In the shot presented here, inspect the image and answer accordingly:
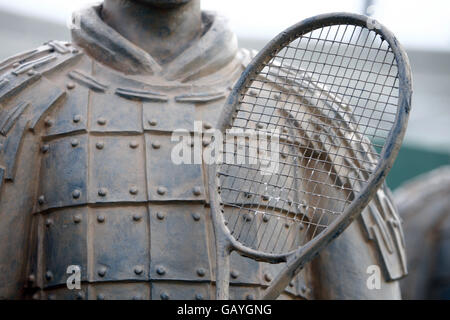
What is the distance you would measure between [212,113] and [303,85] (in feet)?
1.05

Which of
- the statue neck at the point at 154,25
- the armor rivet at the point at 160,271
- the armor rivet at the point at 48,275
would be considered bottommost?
the armor rivet at the point at 160,271

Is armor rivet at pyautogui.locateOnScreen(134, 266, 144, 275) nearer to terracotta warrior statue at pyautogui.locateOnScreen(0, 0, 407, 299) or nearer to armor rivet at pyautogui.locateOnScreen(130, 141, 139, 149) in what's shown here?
terracotta warrior statue at pyautogui.locateOnScreen(0, 0, 407, 299)

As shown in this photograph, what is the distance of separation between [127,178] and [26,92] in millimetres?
435

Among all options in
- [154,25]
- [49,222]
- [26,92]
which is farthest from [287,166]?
[26,92]

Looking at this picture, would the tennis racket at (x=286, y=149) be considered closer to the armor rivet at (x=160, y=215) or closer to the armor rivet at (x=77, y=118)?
the armor rivet at (x=160, y=215)

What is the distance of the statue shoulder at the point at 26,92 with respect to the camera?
2.47 metres

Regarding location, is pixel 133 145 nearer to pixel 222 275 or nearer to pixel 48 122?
pixel 48 122

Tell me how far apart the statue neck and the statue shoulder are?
0.57 feet

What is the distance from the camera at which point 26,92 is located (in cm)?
256

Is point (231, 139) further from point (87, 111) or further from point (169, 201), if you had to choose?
point (87, 111)

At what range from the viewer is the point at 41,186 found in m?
2.49

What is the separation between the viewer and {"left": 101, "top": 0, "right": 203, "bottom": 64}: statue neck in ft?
8.77

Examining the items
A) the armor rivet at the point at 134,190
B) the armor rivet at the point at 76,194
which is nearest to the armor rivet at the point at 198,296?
the armor rivet at the point at 134,190
